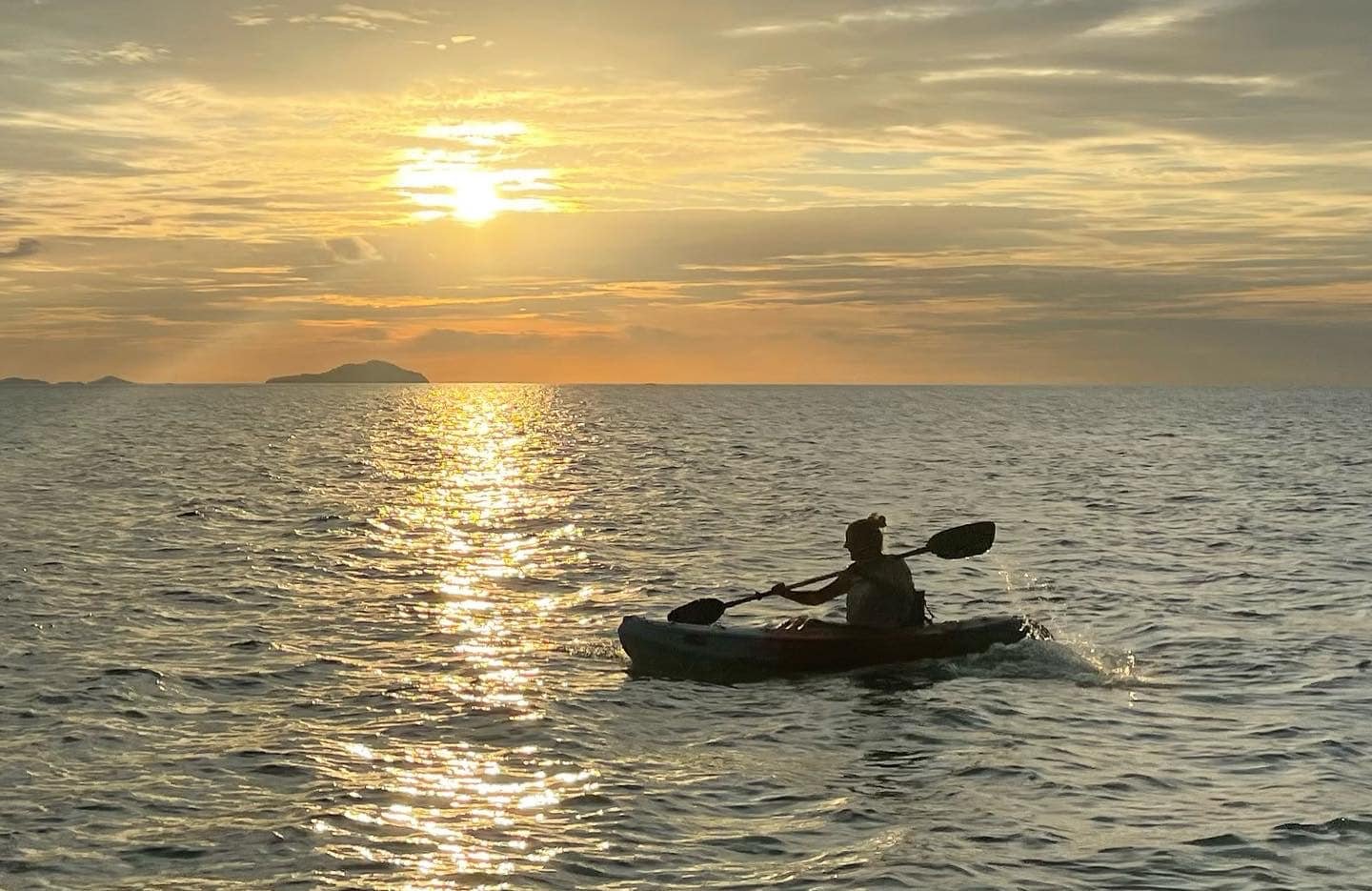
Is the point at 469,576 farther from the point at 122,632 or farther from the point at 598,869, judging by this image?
the point at 598,869

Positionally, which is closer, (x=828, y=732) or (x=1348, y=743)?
(x=1348, y=743)

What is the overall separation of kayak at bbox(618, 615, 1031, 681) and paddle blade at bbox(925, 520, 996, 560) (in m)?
1.98

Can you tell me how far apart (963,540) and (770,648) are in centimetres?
419

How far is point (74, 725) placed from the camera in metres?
15.3

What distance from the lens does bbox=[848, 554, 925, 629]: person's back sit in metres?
18.8

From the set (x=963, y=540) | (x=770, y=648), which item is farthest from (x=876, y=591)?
(x=963, y=540)

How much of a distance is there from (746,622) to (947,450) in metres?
58.2

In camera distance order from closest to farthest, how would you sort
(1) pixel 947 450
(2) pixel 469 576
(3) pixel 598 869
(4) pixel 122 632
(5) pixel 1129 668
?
(3) pixel 598 869, (5) pixel 1129 668, (4) pixel 122 632, (2) pixel 469 576, (1) pixel 947 450

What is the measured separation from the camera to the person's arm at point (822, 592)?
1881cm

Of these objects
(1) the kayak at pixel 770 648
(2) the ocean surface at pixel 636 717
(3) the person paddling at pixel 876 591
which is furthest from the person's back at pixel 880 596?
(2) the ocean surface at pixel 636 717

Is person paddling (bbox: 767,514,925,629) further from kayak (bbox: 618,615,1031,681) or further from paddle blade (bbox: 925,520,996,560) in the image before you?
paddle blade (bbox: 925,520,996,560)

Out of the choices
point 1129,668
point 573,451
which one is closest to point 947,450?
point 573,451

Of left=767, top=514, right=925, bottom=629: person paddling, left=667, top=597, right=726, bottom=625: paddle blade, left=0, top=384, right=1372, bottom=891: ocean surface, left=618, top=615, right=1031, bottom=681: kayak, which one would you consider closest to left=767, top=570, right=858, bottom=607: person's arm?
left=767, top=514, right=925, bottom=629: person paddling

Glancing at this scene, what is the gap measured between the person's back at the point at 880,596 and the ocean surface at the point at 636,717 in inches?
30.7
